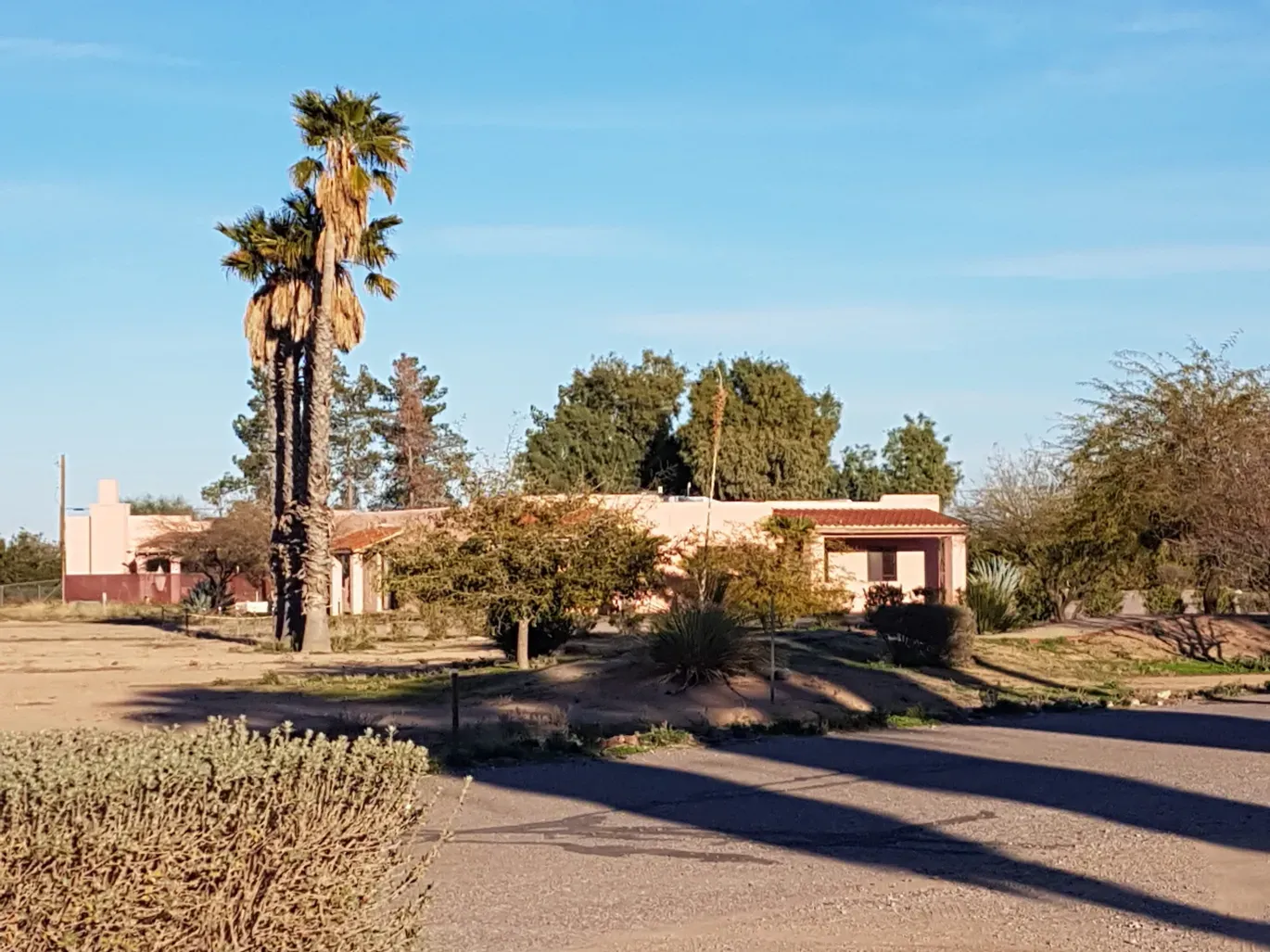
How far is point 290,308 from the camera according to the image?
43.0 m

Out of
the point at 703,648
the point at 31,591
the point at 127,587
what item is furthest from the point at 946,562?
the point at 31,591

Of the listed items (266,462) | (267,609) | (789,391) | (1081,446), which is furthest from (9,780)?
(266,462)

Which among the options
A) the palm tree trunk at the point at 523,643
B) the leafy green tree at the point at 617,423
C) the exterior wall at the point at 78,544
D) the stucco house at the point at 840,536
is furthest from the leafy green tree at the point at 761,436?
the palm tree trunk at the point at 523,643

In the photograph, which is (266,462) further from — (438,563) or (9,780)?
(9,780)

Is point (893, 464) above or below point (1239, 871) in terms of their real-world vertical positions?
above

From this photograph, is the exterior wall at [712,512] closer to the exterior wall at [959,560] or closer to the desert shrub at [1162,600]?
the exterior wall at [959,560]

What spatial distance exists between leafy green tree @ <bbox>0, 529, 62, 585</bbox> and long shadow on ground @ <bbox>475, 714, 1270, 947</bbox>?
75.9 meters

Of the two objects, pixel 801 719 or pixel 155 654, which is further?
pixel 155 654

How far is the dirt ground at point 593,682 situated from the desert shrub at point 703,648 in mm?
294

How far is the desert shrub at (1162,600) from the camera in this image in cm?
4219

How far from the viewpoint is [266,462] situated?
95.2 metres

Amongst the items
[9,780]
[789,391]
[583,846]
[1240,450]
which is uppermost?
[789,391]

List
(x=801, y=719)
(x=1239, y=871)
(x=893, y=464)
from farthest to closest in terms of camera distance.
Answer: (x=893, y=464), (x=801, y=719), (x=1239, y=871)

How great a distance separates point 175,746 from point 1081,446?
3446 cm
